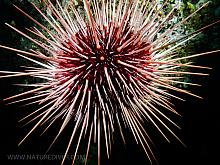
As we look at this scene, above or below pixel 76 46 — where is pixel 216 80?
below

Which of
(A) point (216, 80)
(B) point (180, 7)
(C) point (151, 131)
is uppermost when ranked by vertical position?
(B) point (180, 7)

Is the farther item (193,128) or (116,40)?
(193,128)

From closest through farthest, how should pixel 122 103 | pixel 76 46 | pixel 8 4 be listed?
pixel 76 46 < pixel 122 103 < pixel 8 4

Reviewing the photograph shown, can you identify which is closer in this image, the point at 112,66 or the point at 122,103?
the point at 112,66

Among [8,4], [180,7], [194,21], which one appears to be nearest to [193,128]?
[194,21]

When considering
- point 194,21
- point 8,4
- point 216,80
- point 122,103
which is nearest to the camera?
point 122,103

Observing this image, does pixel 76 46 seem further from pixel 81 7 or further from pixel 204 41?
pixel 204 41

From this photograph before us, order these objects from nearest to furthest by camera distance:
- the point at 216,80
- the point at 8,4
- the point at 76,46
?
the point at 76,46, the point at 216,80, the point at 8,4

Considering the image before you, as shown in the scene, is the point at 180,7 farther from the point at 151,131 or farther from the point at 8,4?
the point at 8,4

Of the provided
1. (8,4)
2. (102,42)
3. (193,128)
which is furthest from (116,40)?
(8,4)
